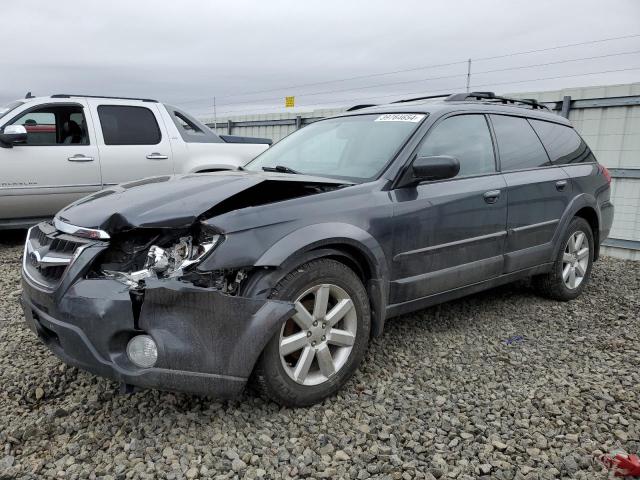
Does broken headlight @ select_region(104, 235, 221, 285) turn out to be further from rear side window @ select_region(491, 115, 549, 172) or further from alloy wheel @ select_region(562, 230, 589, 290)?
alloy wheel @ select_region(562, 230, 589, 290)

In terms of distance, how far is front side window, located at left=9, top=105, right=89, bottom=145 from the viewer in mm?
6415

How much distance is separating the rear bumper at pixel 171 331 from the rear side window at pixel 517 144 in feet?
8.10

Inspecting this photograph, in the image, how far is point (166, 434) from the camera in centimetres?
254

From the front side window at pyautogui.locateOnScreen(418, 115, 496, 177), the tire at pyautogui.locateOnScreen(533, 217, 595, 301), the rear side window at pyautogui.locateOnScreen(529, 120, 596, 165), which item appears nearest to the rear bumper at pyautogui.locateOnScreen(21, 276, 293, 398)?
the front side window at pyautogui.locateOnScreen(418, 115, 496, 177)

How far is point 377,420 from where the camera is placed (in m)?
2.70

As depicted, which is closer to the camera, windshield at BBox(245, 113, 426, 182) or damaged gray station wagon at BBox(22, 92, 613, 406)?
damaged gray station wagon at BBox(22, 92, 613, 406)

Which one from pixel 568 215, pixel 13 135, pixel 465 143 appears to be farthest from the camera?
pixel 13 135

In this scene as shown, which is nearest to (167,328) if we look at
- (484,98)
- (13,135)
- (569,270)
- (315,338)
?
(315,338)

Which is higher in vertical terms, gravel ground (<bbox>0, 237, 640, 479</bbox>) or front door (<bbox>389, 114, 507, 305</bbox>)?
front door (<bbox>389, 114, 507, 305</bbox>)

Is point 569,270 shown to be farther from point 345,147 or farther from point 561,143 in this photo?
point 345,147

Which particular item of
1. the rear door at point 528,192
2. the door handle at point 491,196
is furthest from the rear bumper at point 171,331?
the rear door at point 528,192

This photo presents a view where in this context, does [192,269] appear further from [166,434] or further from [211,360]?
[166,434]

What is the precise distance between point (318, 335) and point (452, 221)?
1274mm

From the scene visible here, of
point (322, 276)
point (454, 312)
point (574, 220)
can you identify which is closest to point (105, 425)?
point (322, 276)
